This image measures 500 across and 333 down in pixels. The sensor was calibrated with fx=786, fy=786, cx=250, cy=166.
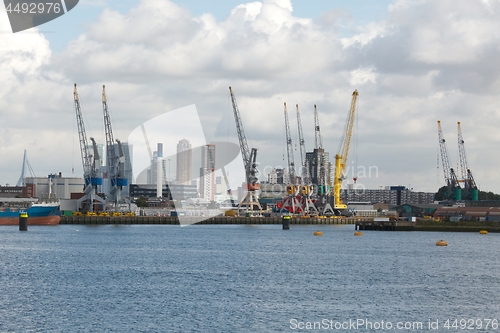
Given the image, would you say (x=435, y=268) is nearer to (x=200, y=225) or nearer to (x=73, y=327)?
(x=73, y=327)

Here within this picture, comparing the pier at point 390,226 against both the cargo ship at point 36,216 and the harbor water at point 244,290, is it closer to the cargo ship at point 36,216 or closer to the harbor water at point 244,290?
the harbor water at point 244,290

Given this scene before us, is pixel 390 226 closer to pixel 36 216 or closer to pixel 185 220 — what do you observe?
pixel 185 220

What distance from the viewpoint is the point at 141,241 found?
97.4 m

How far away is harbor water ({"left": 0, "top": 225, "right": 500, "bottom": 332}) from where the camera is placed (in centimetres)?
3784

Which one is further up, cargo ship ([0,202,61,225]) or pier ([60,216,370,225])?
cargo ship ([0,202,61,225])

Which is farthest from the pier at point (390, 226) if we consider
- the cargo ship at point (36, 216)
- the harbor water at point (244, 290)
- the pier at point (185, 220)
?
the cargo ship at point (36, 216)

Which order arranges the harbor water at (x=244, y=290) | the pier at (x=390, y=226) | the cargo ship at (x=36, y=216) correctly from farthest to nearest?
1. the cargo ship at (x=36, y=216)
2. the pier at (x=390, y=226)
3. the harbor water at (x=244, y=290)

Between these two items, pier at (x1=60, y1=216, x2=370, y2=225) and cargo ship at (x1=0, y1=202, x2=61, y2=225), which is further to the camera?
pier at (x1=60, y1=216, x2=370, y2=225)

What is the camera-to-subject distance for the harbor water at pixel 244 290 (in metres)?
37.8

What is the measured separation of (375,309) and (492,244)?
195 ft

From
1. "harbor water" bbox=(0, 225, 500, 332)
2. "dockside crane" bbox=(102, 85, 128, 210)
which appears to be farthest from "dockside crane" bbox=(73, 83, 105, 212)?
"harbor water" bbox=(0, 225, 500, 332)

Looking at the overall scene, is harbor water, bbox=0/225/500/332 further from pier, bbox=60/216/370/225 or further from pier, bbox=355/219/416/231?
pier, bbox=60/216/370/225

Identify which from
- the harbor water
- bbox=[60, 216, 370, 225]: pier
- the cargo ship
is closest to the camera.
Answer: the harbor water

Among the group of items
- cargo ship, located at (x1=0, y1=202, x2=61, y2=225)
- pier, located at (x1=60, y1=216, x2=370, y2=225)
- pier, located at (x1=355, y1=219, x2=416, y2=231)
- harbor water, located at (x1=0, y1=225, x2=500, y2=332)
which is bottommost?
harbor water, located at (x1=0, y1=225, x2=500, y2=332)
